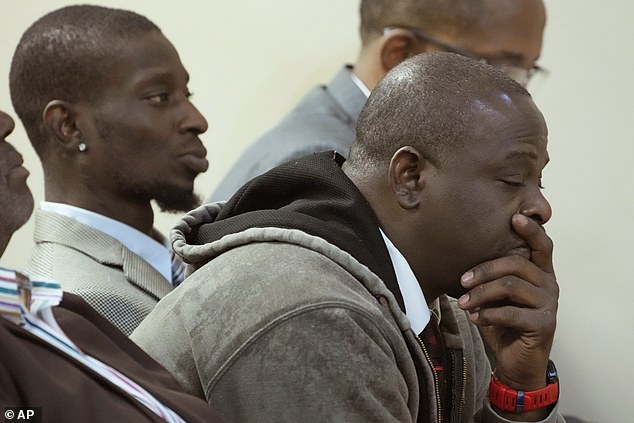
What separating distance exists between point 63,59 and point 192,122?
32 centimetres

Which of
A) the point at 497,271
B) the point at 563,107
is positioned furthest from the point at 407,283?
the point at 563,107

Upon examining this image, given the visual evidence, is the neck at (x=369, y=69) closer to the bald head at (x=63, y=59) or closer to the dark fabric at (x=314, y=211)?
the bald head at (x=63, y=59)

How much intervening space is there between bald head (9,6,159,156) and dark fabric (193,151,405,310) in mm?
827

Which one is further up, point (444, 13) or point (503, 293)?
point (444, 13)

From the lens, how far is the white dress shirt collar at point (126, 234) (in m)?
2.33

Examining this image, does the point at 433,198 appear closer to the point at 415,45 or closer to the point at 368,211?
the point at 368,211

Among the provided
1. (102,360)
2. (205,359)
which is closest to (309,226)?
(205,359)

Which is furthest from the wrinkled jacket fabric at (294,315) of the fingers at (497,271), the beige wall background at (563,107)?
the beige wall background at (563,107)

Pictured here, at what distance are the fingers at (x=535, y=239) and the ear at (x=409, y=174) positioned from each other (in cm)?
15

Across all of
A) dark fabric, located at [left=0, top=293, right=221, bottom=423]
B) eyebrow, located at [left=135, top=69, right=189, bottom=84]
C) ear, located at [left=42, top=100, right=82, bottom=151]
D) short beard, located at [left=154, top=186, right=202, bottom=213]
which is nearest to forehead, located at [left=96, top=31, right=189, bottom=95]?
eyebrow, located at [left=135, top=69, right=189, bottom=84]

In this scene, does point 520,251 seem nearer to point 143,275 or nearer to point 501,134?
point 501,134

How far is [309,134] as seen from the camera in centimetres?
257

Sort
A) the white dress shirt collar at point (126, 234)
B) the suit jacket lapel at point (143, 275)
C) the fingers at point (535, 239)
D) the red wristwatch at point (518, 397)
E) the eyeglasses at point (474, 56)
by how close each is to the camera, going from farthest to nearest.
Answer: the eyeglasses at point (474, 56), the white dress shirt collar at point (126, 234), the suit jacket lapel at point (143, 275), the red wristwatch at point (518, 397), the fingers at point (535, 239)

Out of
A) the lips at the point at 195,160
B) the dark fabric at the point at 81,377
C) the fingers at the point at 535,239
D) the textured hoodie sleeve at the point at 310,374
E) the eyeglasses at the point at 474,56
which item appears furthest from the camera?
the eyeglasses at the point at 474,56
